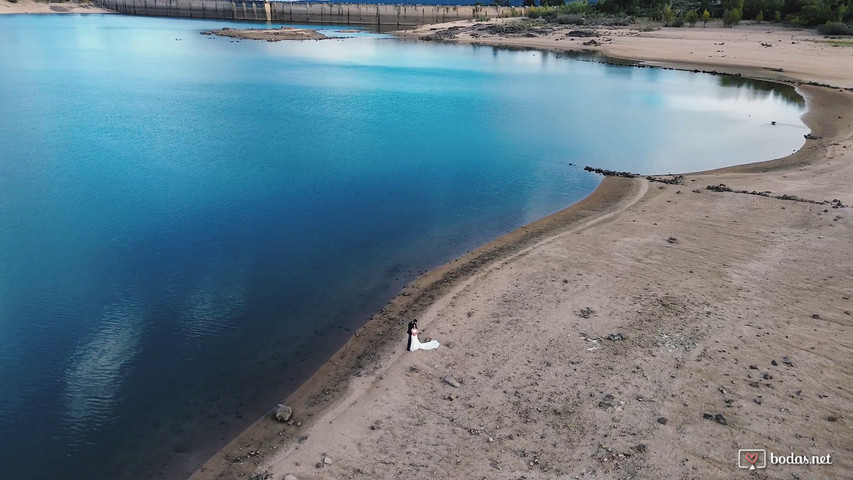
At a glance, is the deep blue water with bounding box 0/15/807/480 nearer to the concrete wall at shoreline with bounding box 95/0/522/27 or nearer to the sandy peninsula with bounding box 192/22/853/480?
the sandy peninsula with bounding box 192/22/853/480

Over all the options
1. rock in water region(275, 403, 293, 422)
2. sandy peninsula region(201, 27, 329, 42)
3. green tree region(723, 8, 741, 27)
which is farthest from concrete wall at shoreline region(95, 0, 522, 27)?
rock in water region(275, 403, 293, 422)

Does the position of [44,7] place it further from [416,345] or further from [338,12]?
[416,345]

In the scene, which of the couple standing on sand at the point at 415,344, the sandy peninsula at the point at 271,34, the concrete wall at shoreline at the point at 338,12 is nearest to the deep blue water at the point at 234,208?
the couple standing on sand at the point at 415,344

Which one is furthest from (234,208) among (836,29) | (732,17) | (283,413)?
(732,17)

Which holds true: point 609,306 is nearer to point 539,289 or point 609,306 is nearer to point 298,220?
point 539,289

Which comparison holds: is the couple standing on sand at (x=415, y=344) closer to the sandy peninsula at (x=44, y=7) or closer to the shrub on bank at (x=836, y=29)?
the shrub on bank at (x=836, y=29)

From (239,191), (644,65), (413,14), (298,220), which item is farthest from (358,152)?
(413,14)
